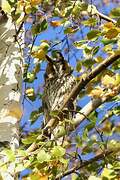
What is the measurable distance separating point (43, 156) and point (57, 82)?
72cm

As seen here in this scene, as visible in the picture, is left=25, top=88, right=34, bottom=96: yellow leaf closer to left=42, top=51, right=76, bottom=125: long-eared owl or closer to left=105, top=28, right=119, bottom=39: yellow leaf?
left=42, top=51, right=76, bottom=125: long-eared owl

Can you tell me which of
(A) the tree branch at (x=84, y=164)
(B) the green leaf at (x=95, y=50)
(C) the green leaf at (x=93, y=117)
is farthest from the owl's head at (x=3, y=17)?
(A) the tree branch at (x=84, y=164)

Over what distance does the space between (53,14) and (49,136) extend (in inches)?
23.0

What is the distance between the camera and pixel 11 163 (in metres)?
1.35

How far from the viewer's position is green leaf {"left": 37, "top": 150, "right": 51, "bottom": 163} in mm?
1278

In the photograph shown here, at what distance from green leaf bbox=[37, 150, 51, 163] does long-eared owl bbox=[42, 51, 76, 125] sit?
571 mm

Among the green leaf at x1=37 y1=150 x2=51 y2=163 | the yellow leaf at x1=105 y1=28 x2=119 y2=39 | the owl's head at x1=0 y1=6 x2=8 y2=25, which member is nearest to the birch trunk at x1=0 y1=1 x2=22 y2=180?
the owl's head at x1=0 y1=6 x2=8 y2=25

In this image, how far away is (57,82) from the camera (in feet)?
6.45

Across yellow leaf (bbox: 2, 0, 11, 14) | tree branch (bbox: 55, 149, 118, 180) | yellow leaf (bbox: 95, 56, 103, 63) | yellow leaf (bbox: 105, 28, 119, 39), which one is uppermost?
yellow leaf (bbox: 2, 0, 11, 14)

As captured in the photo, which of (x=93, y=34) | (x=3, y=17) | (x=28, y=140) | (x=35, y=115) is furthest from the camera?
(x=35, y=115)

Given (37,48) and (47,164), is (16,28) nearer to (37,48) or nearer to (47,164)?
(37,48)

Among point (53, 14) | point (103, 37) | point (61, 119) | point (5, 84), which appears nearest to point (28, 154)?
point (61, 119)

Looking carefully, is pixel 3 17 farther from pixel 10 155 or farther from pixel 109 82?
pixel 10 155

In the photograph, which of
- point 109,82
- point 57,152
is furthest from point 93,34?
point 57,152
